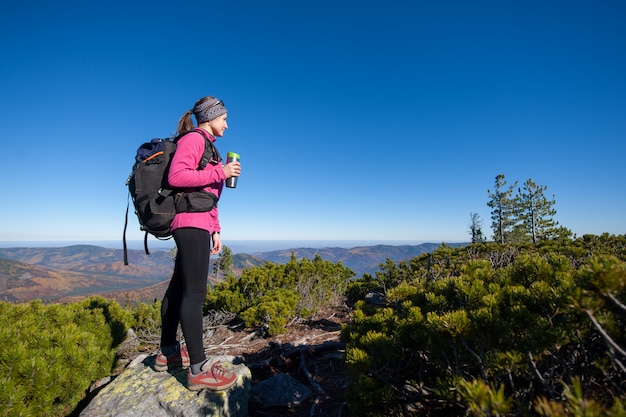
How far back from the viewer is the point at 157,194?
2.22m

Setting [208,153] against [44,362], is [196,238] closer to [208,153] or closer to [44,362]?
[208,153]

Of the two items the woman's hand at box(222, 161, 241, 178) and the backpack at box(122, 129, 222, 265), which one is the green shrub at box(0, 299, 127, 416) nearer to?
the backpack at box(122, 129, 222, 265)

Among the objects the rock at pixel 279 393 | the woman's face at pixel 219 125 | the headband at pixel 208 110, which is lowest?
the rock at pixel 279 393

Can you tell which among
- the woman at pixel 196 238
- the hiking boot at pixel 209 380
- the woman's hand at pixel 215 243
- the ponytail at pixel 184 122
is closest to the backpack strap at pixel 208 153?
the woman at pixel 196 238

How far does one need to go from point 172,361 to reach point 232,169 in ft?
6.83

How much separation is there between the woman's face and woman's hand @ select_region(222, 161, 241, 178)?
1.32ft

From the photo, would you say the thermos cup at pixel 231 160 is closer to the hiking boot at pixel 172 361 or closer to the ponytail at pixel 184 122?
the ponytail at pixel 184 122

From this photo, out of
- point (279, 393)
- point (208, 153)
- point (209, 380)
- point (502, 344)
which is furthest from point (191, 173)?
point (279, 393)

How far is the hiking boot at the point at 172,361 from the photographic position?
9.26 feet

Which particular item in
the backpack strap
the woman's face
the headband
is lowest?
the backpack strap

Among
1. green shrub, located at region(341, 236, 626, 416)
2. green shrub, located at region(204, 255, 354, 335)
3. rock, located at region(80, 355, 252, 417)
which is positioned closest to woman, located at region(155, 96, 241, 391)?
rock, located at region(80, 355, 252, 417)

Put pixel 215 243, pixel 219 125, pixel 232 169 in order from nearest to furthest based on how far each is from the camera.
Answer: pixel 232 169 < pixel 219 125 < pixel 215 243

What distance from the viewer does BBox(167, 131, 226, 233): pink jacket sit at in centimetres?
216

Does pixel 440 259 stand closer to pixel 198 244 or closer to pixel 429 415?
pixel 429 415
